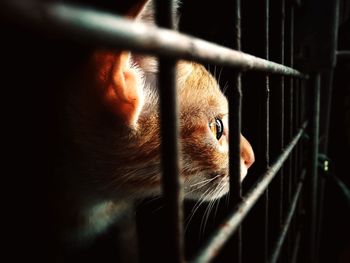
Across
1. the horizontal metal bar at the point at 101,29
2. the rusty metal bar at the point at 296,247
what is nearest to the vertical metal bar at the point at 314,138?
the rusty metal bar at the point at 296,247

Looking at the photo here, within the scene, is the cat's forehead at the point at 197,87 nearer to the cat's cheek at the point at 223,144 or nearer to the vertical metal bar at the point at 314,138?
the cat's cheek at the point at 223,144

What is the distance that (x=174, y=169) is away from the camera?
27 centimetres

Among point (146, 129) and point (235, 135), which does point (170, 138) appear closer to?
point (235, 135)

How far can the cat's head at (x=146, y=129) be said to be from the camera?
0.71 m

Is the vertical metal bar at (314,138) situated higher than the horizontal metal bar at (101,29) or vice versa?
the horizontal metal bar at (101,29)

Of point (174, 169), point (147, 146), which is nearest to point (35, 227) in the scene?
point (147, 146)

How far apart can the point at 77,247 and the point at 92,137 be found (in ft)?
1.72

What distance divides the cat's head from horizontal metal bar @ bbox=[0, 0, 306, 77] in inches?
15.4

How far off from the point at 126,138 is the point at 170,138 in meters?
0.59

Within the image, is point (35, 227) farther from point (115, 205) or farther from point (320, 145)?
point (320, 145)

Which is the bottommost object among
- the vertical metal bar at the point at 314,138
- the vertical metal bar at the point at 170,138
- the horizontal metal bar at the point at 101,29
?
the vertical metal bar at the point at 314,138

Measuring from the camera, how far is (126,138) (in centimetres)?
84

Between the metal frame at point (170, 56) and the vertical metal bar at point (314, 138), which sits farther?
the vertical metal bar at point (314, 138)

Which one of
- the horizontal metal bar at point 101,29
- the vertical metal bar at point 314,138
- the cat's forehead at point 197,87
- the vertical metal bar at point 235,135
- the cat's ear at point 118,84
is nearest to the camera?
the horizontal metal bar at point 101,29
